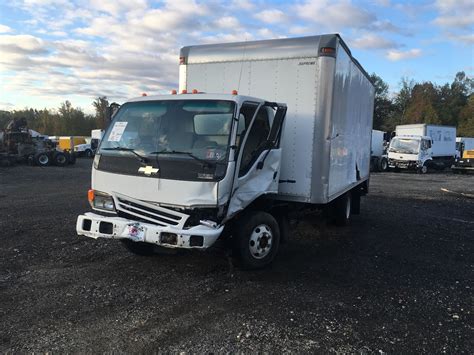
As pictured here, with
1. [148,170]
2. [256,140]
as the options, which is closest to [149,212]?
[148,170]

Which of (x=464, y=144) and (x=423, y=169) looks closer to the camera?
(x=423, y=169)

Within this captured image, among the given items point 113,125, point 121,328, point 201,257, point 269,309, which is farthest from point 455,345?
point 113,125

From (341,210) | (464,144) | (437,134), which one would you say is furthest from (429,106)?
(341,210)

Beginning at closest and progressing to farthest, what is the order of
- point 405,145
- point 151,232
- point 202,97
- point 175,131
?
point 151,232 < point 175,131 < point 202,97 < point 405,145

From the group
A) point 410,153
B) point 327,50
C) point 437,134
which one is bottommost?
point 410,153

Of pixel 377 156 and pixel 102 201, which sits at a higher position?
pixel 377 156

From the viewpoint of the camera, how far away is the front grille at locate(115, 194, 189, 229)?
4.95 metres

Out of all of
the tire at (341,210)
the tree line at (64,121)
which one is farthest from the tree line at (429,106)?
the tire at (341,210)

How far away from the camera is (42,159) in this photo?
28500 millimetres

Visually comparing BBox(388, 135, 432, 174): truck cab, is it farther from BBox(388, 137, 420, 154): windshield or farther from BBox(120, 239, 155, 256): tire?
BBox(120, 239, 155, 256): tire

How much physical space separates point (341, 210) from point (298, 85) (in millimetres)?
3603

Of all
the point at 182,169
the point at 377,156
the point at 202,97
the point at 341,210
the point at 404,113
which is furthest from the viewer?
the point at 404,113

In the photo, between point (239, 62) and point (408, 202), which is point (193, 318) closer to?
point (239, 62)

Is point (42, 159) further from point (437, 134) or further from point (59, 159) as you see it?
point (437, 134)
